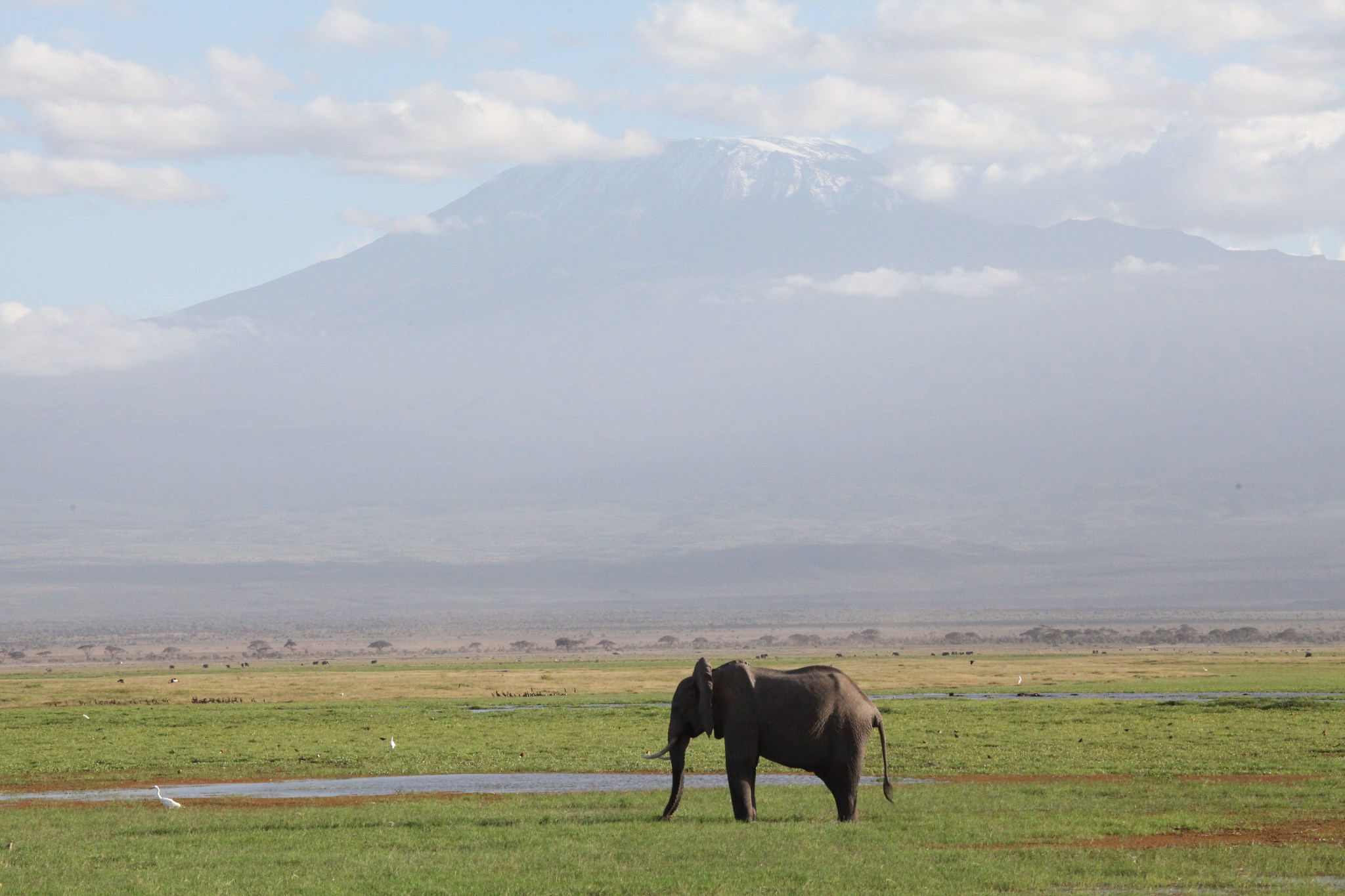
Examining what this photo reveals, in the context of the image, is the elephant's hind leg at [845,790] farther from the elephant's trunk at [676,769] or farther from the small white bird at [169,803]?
the small white bird at [169,803]

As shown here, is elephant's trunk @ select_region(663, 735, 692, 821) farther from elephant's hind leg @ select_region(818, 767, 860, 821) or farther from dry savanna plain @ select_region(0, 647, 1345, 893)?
elephant's hind leg @ select_region(818, 767, 860, 821)

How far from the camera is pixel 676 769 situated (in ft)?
86.6

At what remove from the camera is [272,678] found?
82500 millimetres

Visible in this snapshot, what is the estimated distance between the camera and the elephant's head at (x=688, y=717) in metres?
26.1

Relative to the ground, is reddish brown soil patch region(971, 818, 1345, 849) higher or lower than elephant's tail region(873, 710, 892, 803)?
lower

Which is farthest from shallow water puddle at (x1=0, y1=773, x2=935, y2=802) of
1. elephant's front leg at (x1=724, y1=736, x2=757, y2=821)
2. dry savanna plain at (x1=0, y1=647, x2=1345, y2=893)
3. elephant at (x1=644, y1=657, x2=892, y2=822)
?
elephant's front leg at (x1=724, y1=736, x2=757, y2=821)

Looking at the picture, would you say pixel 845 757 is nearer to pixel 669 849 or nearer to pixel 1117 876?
pixel 669 849

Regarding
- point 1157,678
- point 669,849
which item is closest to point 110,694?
point 1157,678

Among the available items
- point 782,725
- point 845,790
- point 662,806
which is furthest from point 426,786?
point 845,790

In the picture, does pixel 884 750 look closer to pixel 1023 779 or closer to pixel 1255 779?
pixel 1023 779

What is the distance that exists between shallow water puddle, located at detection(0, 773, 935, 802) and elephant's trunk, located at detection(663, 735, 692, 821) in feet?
16.9

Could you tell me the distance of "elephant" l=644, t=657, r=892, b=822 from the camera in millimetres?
25812

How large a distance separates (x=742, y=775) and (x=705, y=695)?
1.43 metres

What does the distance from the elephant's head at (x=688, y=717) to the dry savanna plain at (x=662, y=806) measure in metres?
0.84
